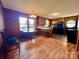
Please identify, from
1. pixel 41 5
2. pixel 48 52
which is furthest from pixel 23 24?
pixel 48 52

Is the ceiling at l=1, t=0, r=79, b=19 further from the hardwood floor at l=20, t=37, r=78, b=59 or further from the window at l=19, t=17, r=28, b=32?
the hardwood floor at l=20, t=37, r=78, b=59

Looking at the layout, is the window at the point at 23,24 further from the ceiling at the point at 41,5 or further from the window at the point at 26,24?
the ceiling at the point at 41,5

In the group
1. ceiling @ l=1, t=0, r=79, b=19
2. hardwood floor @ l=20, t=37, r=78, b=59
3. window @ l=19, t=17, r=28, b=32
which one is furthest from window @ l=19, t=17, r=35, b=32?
hardwood floor @ l=20, t=37, r=78, b=59

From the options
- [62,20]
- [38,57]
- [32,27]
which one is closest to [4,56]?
[38,57]

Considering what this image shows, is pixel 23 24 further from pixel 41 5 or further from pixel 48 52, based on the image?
pixel 48 52

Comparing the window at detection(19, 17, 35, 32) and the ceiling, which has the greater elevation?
the ceiling

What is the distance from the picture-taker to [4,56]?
96.6 inches

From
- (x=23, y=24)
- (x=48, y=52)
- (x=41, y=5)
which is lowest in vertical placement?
(x=48, y=52)

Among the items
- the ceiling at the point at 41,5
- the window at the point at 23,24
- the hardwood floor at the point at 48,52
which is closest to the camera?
Result: the hardwood floor at the point at 48,52

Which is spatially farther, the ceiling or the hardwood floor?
the ceiling

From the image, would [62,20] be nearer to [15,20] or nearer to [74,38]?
[74,38]

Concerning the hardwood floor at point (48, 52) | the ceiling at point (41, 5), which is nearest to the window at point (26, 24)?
the ceiling at point (41, 5)

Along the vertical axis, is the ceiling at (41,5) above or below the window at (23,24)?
above

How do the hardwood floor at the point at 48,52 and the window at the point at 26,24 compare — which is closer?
the hardwood floor at the point at 48,52
